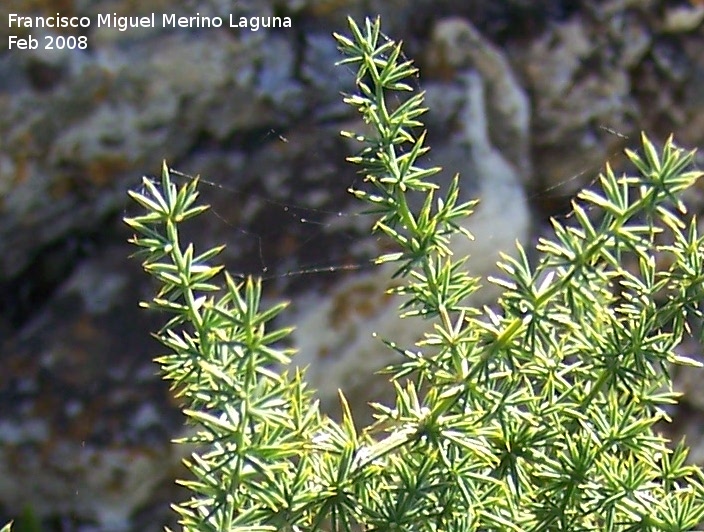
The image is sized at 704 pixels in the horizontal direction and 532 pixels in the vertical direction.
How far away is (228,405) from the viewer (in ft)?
0.92

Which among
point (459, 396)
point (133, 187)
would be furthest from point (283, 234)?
point (459, 396)

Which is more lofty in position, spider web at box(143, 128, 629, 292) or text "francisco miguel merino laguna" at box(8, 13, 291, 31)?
text "francisco miguel merino laguna" at box(8, 13, 291, 31)

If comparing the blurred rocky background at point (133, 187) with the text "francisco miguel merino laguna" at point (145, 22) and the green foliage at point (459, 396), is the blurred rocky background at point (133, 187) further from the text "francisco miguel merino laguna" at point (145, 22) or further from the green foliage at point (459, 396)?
the green foliage at point (459, 396)

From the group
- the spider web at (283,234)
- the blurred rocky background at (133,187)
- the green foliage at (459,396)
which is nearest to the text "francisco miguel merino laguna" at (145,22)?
the blurred rocky background at (133,187)

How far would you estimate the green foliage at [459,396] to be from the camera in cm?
28

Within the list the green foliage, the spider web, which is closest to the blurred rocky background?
the spider web

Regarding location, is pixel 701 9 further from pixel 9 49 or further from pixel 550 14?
pixel 9 49

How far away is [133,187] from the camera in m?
0.90

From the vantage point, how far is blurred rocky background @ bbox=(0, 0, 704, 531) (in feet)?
2.92

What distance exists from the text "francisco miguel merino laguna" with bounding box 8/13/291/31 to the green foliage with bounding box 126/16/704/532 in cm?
59

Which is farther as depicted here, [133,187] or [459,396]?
[133,187]

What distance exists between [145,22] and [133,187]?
0.56 ft

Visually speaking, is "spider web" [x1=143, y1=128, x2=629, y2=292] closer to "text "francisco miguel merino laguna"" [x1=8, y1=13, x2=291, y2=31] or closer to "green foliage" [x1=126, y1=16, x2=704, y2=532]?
"text "francisco miguel merino laguna"" [x1=8, y1=13, x2=291, y2=31]

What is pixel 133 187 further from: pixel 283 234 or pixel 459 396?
pixel 459 396
